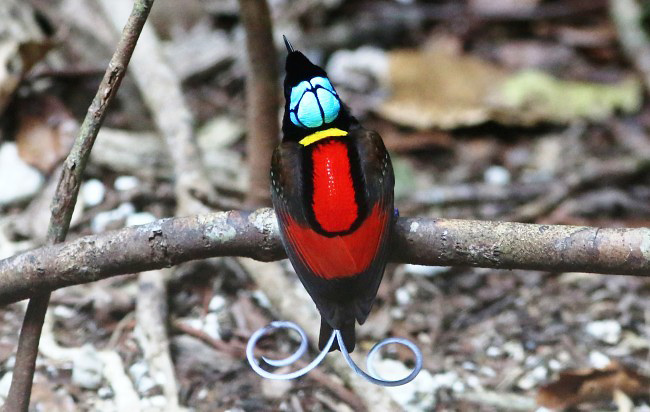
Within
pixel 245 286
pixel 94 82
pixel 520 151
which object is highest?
pixel 94 82

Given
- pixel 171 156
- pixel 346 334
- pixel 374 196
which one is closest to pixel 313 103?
pixel 374 196

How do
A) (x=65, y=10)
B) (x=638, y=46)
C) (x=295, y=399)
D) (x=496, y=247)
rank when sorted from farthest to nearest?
(x=638, y=46), (x=65, y=10), (x=295, y=399), (x=496, y=247)

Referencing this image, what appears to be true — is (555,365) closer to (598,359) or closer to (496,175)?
(598,359)

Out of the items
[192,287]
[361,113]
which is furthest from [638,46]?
[192,287]

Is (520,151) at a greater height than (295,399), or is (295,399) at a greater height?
(295,399)

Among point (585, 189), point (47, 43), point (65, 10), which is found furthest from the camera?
point (65, 10)

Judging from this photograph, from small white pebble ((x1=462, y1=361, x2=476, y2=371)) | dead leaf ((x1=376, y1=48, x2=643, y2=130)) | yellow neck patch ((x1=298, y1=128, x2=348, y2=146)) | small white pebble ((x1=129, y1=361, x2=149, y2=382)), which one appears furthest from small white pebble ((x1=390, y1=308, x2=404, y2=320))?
dead leaf ((x1=376, y1=48, x2=643, y2=130))

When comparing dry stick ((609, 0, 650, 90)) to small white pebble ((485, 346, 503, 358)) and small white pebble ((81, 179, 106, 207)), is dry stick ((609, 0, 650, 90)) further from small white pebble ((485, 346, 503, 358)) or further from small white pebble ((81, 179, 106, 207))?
small white pebble ((81, 179, 106, 207))

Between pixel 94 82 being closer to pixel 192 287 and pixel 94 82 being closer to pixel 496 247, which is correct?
pixel 192 287
